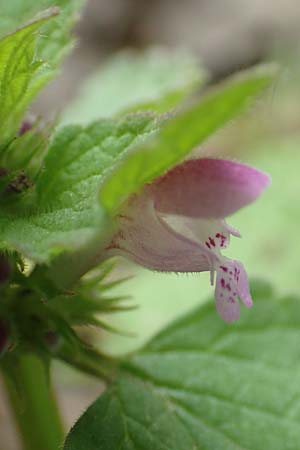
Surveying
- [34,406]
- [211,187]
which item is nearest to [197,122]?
[211,187]

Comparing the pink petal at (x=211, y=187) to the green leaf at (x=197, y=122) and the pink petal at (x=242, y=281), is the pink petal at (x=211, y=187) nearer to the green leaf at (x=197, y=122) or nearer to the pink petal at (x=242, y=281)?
the pink petal at (x=242, y=281)

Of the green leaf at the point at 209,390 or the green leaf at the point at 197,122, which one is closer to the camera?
the green leaf at the point at 197,122

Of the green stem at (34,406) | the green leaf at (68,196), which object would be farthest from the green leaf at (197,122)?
the green stem at (34,406)

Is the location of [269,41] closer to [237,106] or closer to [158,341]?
[158,341]

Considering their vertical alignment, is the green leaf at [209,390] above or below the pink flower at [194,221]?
below

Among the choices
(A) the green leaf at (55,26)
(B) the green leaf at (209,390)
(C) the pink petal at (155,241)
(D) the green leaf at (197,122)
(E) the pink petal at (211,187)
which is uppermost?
(D) the green leaf at (197,122)


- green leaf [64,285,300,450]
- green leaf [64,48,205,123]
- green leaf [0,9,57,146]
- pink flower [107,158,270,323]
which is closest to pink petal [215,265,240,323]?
pink flower [107,158,270,323]

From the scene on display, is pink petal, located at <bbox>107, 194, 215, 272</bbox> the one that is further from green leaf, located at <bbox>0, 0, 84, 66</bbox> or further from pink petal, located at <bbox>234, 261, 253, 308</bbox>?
green leaf, located at <bbox>0, 0, 84, 66</bbox>
